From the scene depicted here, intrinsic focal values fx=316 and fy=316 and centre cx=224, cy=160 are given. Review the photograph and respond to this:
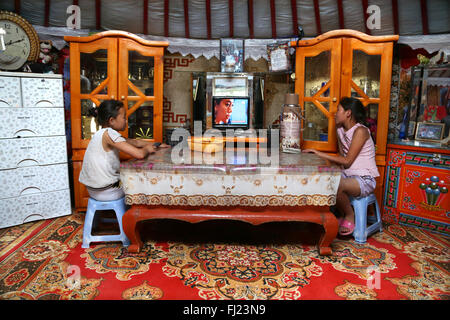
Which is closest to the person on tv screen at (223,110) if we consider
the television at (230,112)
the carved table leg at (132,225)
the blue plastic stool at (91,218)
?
the television at (230,112)

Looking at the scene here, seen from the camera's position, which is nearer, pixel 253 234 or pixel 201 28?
pixel 253 234

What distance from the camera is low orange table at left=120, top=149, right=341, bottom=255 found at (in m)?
2.07

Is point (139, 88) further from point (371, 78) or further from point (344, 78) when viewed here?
point (371, 78)

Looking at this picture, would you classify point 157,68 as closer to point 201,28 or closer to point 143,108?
point 143,108

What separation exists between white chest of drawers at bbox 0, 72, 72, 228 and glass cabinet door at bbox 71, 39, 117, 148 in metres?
0.19

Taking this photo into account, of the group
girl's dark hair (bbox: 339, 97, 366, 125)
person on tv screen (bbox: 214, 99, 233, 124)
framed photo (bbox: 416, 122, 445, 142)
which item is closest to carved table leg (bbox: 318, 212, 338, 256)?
girl's dark hair (bbox: 339, 97, 366, 125)

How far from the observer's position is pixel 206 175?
2.09 m

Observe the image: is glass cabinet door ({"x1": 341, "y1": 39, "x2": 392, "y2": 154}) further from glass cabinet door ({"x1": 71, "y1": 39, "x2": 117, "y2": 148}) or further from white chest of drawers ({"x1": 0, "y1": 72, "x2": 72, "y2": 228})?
white chest of drawers ({"x1": 0, "y1": 72, "x2": 72, "y2": 228})

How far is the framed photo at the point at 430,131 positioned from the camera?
9.88 ft

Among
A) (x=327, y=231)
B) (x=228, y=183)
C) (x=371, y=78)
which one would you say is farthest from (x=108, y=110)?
(x=371, y=78)

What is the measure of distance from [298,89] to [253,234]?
1.56 m

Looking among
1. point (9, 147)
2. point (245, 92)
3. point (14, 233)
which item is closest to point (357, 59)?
point (245, 92)

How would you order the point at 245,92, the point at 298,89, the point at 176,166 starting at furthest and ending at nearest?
the point at 245,92
the point at 298,89
the point at 176,166

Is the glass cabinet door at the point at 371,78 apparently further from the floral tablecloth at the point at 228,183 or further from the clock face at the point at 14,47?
the clock face at the point at 14,47
